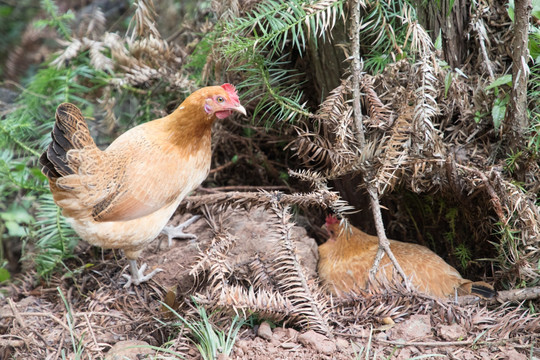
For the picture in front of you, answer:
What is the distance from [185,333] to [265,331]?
425 millimetres

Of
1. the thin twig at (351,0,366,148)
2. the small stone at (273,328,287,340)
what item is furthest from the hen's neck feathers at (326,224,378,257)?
the small stone at (273,328,287,340)

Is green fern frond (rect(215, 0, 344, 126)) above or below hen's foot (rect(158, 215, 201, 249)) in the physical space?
above

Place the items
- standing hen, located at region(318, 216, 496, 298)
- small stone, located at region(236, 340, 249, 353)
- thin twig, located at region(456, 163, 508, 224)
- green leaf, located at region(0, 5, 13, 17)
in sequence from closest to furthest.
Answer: small stone, located at region(236, 340, 249, 353)
thin twig, located at region(456, 163, 508, 224)
standing hen, located at region(318, 216, 496, 298)
green leaf, located at region(0, 5, 13, 17)

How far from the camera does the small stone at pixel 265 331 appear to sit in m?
2.40

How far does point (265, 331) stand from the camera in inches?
95.5

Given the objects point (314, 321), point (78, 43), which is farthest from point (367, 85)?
point (78, 43)

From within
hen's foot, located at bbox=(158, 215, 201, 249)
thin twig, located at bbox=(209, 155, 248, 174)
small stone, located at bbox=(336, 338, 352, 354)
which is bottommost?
small stone, located at bbox=(336, 338, 352, 354)

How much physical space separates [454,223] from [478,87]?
90 centimetres

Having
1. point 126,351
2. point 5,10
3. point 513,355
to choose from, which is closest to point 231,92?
point 126,351

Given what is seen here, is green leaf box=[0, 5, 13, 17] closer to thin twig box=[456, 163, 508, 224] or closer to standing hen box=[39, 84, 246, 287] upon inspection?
standing hen box=[39, 84, 246, 287]

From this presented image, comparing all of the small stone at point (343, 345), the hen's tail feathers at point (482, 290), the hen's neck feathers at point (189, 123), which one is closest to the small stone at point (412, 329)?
the small stone at point (343, 345)

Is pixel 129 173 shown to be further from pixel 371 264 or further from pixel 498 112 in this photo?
pixel 498 112

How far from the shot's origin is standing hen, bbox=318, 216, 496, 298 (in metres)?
2.78

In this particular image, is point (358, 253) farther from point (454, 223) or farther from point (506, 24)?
point (506, 24)
